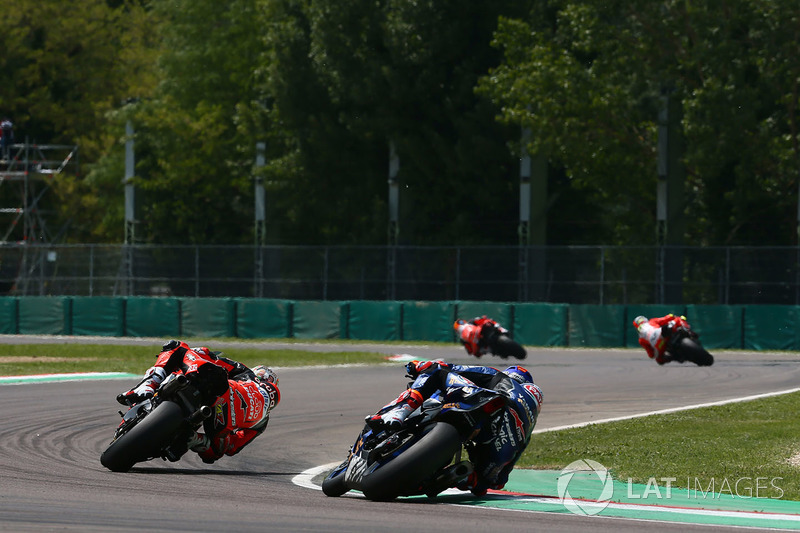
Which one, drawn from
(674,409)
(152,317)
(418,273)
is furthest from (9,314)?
(674,409)

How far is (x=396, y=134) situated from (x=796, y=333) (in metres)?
18.3

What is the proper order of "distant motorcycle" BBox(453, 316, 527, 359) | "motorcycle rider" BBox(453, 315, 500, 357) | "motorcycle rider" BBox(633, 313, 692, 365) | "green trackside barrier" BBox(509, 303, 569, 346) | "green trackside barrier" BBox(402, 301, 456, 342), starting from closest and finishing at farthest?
1. "motorcycle rider" BBox(633, 313, 692, 365)
2. "distant motorcycle" BBox(453, 316, 527, 359)
3. "motorcycle rider" BBox(453, 315, 500, 357)
4. "green trackside barrier" BBox(509, 303, 569, 346)
5. "green trackside barrier" BBox(402, 301, 456, 342)

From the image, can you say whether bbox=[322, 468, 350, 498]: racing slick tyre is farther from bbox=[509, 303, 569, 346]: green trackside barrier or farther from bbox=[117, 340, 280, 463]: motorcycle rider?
bbox=[509, 303, 569, 346]: green trackside barrier

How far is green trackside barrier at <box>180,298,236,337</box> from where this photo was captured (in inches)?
1540

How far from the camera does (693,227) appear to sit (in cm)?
4572

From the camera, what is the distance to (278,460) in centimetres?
1216

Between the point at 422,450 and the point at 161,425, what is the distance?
256cm

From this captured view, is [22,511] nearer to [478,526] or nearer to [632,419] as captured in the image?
[478,526]

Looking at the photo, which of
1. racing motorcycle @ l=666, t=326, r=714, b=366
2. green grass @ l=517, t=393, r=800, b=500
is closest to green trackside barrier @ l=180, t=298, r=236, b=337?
racing motorcycle @ l=666, t=326, r=714, b=366

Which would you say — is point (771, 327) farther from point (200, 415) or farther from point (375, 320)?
point (200, 415)

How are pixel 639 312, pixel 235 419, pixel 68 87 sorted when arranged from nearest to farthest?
pixel 235 419 < pixel 639 312 < pixel 68 87

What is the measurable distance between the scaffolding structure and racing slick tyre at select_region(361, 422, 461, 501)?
38.2 meters

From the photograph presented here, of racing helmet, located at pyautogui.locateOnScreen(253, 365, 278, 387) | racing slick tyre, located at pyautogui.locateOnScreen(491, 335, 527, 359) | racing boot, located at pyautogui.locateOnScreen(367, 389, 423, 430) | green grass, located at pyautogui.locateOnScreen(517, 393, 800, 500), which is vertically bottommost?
racing slick tyre, located at pyautogui.locateOnScreen(491, 335, 527, 359)

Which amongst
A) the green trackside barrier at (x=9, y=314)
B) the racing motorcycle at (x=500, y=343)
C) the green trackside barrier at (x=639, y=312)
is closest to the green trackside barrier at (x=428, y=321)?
the green trackside barrier at (x=639, y=312)
